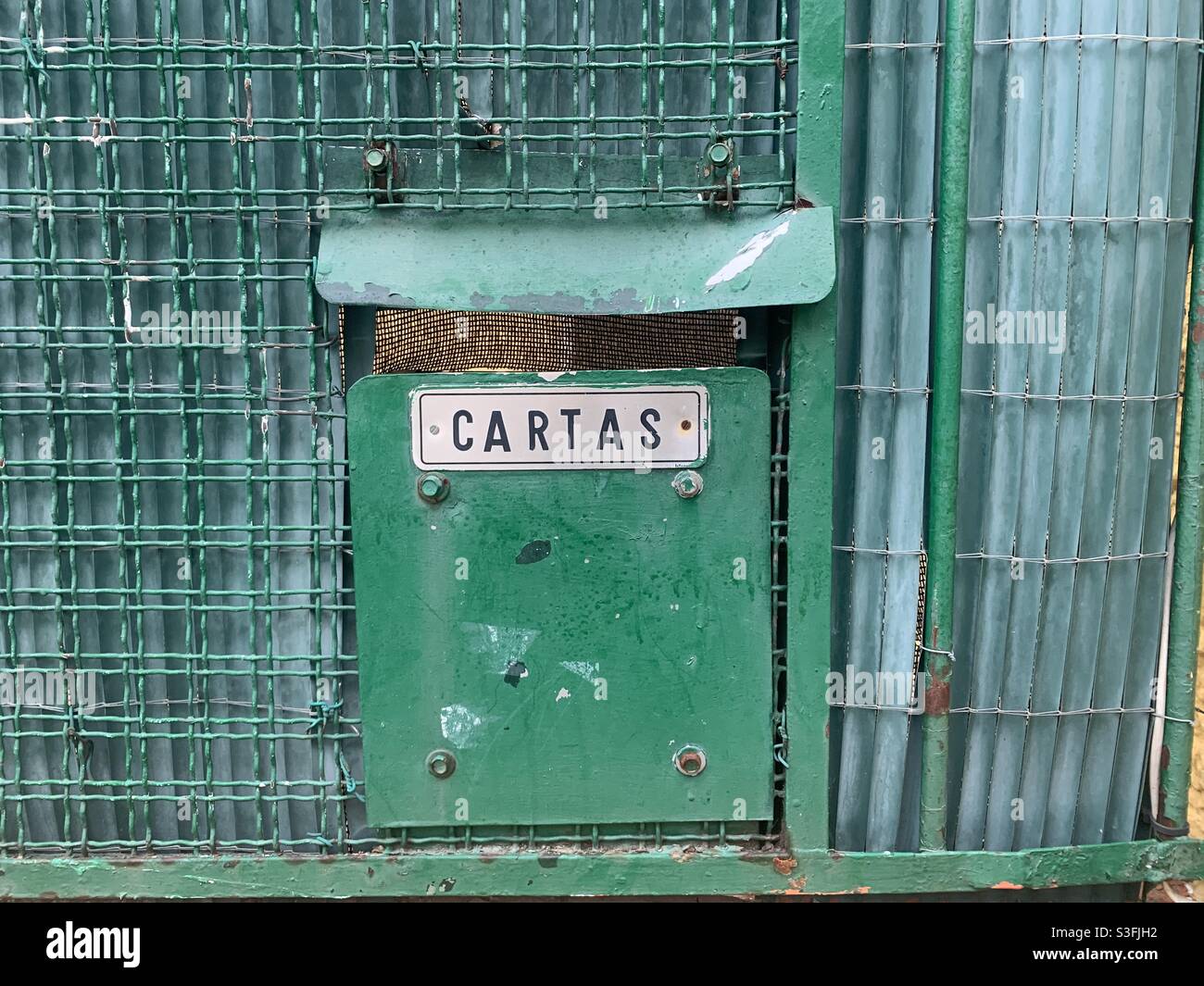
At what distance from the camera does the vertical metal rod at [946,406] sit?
2355mm

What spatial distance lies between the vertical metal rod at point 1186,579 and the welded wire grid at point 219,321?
3.86 feet

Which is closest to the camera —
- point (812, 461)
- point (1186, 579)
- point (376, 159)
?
point (376, 159)

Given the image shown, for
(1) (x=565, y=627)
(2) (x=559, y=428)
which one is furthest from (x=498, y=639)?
(2) (x=559, y=428)

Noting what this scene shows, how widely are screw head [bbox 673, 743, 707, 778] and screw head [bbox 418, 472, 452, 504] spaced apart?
3.04 ft

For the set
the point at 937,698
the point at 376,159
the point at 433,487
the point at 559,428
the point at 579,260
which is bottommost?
the point at 937,698

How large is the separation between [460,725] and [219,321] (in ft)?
4.08

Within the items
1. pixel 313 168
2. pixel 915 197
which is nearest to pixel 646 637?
pixel 915 197

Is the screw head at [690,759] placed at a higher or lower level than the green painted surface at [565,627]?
lower

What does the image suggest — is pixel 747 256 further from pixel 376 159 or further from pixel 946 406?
pixel 376 159

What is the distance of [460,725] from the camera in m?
2.48

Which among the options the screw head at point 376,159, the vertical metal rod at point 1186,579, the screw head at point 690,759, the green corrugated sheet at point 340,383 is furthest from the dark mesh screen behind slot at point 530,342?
the vertical metal rod at point 1186,579

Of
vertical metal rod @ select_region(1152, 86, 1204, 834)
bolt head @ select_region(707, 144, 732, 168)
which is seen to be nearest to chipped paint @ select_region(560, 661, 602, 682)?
bolt head @ select_region(707, 144, 732, 168)

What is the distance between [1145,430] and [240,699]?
8.40 ft

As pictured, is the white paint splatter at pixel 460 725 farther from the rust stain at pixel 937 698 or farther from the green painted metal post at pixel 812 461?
the rust stain at pixel 937 698
